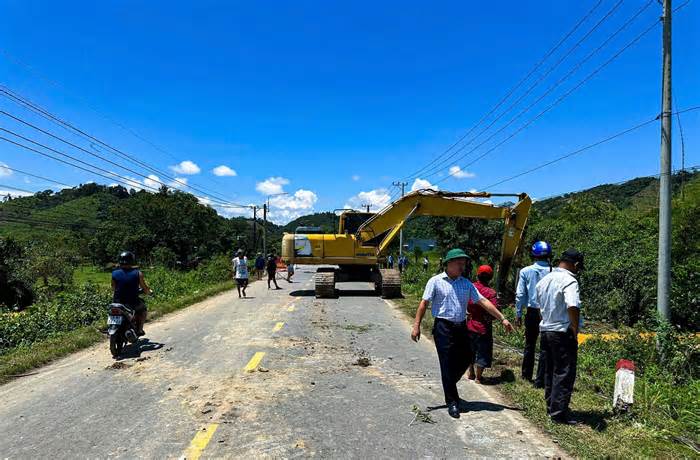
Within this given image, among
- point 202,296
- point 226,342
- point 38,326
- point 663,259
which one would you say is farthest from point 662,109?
point 202,296

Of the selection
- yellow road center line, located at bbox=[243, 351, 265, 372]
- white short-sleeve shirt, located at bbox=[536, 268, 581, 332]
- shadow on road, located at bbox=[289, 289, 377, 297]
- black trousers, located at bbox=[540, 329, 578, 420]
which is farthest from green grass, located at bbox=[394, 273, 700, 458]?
shadow on road, located at bbox=[289, 289, 377, 297]

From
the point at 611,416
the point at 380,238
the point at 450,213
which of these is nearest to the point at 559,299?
the point at 611,416

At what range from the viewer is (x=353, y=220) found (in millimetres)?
21062

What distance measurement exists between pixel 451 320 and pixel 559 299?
120 centimetres

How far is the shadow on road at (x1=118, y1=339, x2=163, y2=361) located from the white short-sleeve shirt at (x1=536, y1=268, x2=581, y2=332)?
697cm

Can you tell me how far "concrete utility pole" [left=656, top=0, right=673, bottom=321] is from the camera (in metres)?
8.82

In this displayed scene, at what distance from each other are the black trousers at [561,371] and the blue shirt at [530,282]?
4.82 ft

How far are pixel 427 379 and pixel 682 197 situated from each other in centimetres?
1228

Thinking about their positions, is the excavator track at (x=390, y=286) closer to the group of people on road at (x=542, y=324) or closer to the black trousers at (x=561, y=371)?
the group of people on road at (x=542, y=324)

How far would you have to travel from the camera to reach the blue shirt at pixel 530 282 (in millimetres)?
6941

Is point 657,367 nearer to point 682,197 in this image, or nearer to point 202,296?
point 682,197

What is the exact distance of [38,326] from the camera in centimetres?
1199

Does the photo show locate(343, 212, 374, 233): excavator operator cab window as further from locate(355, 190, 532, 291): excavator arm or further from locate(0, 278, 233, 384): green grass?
locate(0, 278, 233, 384): green grass

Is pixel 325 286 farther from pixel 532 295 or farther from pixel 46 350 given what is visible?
pixel 532 295
